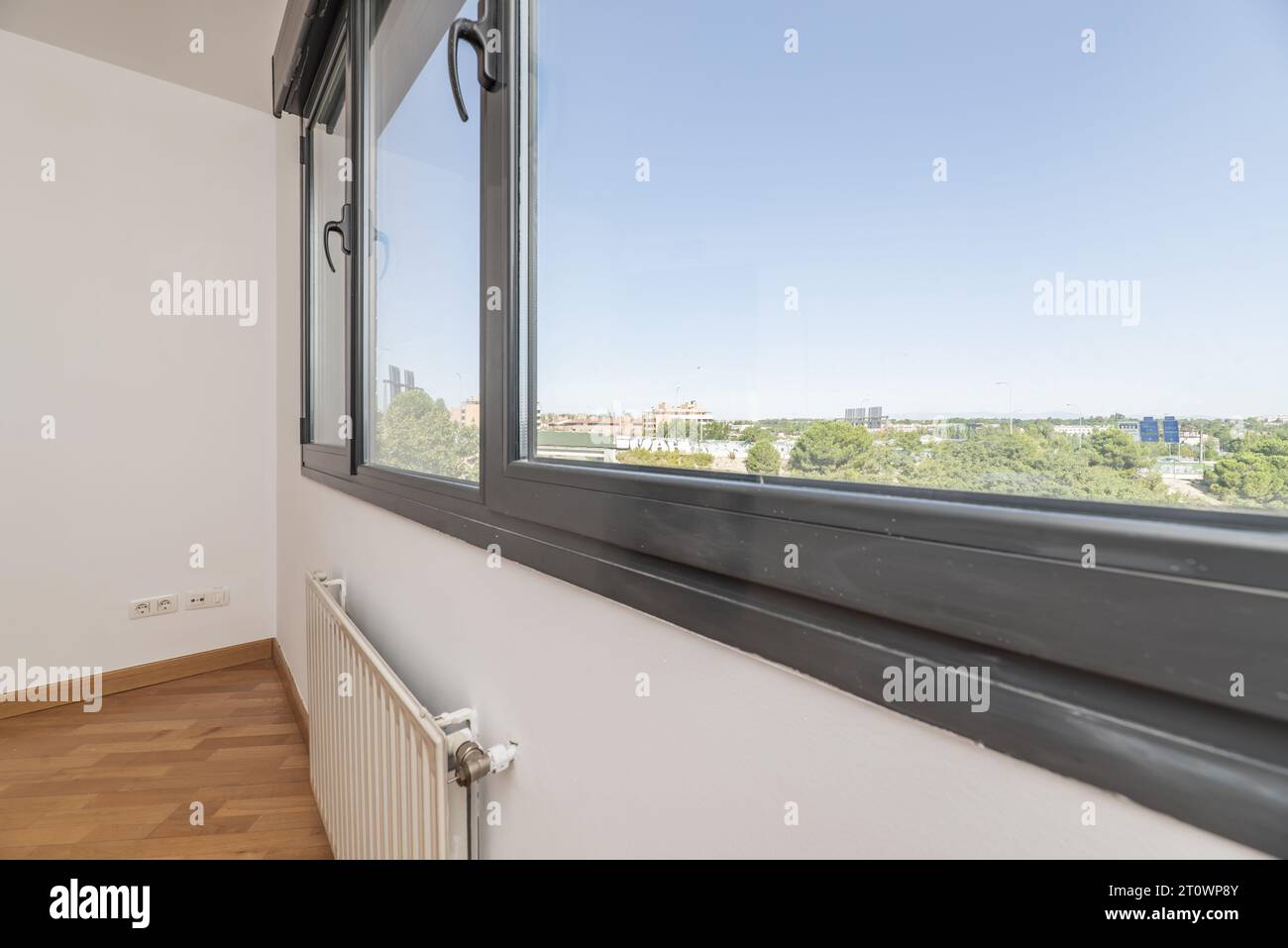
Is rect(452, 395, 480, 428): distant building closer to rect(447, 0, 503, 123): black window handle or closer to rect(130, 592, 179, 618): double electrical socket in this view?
rect(447, 0, 503, 123): black window handle

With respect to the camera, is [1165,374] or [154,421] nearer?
[1165,374]

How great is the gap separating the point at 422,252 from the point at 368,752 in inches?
38.3

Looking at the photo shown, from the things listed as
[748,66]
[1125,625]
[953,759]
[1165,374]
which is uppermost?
[748,66]

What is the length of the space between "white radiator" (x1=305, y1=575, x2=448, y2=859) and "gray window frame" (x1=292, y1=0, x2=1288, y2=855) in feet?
1.26

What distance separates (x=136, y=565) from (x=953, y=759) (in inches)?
122

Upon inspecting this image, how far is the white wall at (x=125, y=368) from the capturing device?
87.0 inches

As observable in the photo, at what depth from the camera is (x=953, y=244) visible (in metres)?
0.41

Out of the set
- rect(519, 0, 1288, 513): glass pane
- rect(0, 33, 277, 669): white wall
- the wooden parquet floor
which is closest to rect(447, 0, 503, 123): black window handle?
rect(519, 0, 1288, 513): glass pane

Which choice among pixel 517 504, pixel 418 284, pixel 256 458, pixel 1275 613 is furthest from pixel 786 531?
pixel 256 458

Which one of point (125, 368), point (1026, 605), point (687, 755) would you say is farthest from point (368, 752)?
point (125, 368)

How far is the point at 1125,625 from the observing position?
0.30 meters
